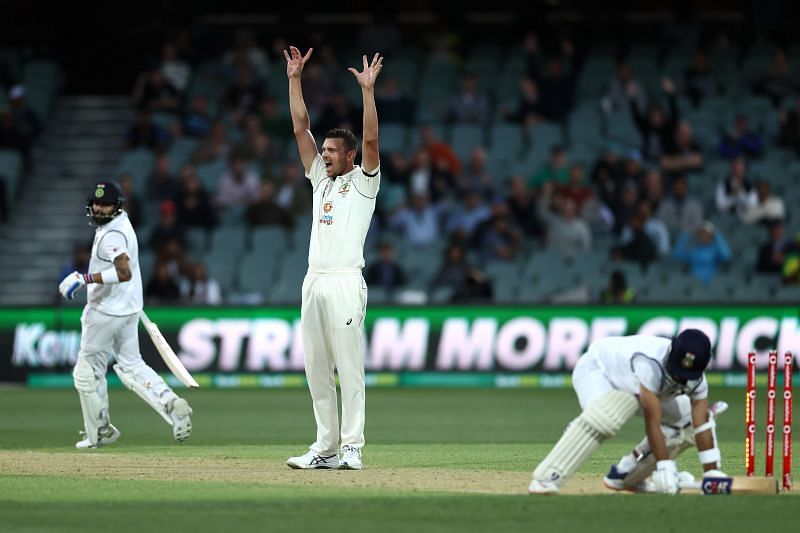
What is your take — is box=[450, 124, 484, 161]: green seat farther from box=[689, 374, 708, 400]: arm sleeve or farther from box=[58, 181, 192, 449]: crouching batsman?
box=[689, 374, 708, 400]: arm sleeve

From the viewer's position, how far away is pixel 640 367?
350 inches

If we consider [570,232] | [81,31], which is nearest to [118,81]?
[81,31]

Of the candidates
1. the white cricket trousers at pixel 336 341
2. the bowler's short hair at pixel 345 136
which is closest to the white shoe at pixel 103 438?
the white cricket trousers at pixel 336 341

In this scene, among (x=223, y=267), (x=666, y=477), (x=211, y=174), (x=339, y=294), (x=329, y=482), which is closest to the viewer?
(x=666, y=477)

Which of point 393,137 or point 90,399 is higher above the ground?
point 393,137

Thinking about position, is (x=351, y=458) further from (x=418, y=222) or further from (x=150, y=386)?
(x=418, y=222)

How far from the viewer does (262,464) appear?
11.4 m

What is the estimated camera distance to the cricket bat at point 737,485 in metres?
9.00

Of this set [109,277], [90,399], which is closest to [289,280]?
[90,399]

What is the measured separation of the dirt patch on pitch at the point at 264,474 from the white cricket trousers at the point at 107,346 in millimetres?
1195

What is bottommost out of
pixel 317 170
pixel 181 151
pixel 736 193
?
pixel 317 170

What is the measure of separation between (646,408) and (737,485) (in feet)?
2.52

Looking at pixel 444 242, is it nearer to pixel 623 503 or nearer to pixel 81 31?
pixel 81 31

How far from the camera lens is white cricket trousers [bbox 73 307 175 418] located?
1303 cm
